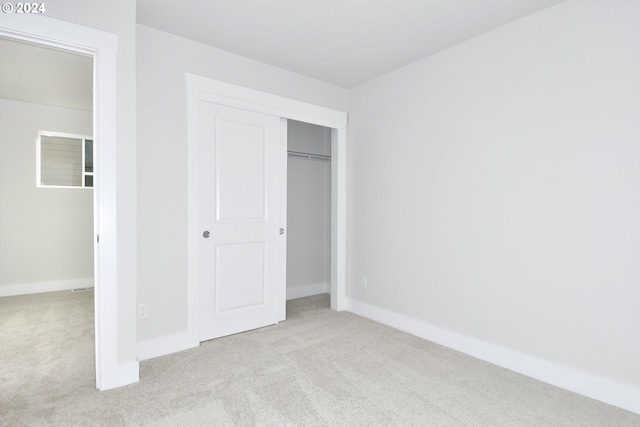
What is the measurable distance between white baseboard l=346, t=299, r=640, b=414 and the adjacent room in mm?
13

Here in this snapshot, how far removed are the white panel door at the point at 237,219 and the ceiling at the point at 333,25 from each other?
0.59 metres

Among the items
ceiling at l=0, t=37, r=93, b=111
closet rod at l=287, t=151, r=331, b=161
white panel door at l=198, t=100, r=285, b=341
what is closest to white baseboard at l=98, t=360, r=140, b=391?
white panel door at l=198, t=100, r=285, b=341

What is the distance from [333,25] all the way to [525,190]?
1839mm

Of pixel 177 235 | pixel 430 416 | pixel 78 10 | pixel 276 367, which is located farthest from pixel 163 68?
pixel 430 416

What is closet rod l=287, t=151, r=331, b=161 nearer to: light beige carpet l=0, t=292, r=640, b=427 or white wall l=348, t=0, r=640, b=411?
white wall l=348, t=0, r=640, b=411

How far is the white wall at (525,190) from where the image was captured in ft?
6.91

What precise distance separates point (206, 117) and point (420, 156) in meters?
1.93

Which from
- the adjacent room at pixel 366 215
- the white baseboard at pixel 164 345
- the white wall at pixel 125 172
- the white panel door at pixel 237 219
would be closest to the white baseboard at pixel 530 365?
the adjacent room at pixel 366 215

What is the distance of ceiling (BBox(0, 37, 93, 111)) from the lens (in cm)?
300

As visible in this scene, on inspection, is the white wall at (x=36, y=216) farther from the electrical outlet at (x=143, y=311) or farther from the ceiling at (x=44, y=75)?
the electrical outlet at (x=143, y=311)

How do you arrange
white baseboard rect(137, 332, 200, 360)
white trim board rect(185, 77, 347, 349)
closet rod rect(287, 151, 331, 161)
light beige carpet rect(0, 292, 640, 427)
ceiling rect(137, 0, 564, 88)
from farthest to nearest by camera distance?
closet rod rect(287, 151, 331, 161) → white trim board rect(185, 77, 347, 349) → white baseboard rect(137, 332, 200, 360) → ceiling rect(137, 0, 564, 88) → light beige carpet rect(0, 292, 640, 427)

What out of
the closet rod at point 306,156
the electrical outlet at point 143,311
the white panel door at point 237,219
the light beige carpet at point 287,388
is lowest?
the light beige carpet at point 287,388

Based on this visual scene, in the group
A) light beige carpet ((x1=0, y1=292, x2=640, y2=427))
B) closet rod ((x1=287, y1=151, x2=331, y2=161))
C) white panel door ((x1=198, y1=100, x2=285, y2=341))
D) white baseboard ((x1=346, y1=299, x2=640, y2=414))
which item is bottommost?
light beige carpet ((x1=0, y1=292, x2=640, y2=427))

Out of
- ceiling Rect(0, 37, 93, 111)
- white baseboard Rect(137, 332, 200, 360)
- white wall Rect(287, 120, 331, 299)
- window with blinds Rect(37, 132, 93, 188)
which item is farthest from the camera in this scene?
window with blinds Rect(37, 132, 93, 188)
